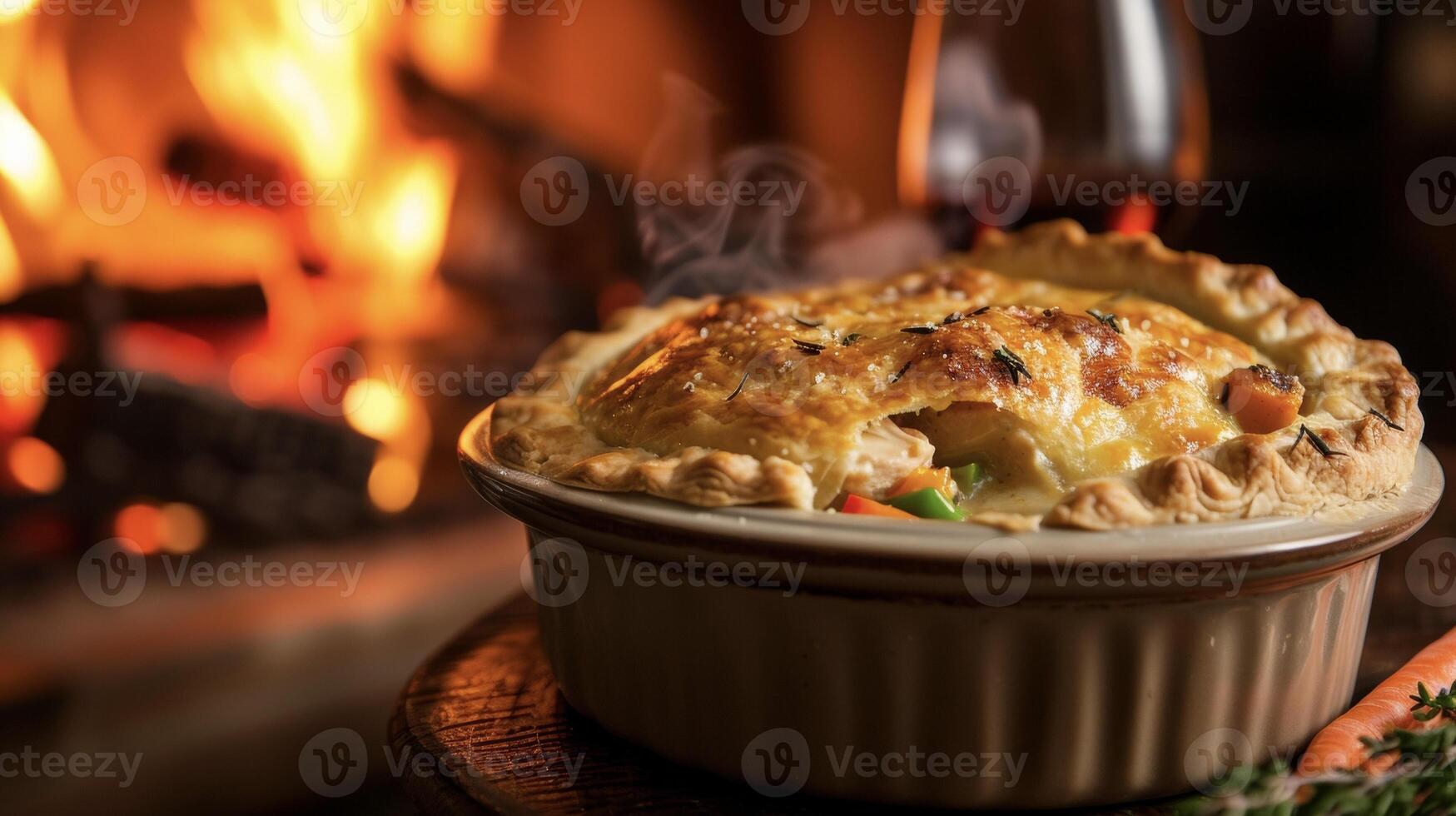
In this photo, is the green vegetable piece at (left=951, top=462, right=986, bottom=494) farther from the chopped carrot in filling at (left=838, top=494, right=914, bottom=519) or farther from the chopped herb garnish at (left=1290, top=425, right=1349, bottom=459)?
the chopped herb garnish at (left=1290, top=425, right=1349, bottom=459)

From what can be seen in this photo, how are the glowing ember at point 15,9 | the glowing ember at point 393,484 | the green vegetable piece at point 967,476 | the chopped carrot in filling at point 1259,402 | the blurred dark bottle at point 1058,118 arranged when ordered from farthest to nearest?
the glowing ember at point 393,484 < the glowing ember at point 15,9 < the blurred dark bottle at point 1058,118 < the chopped carrot in filling at point 1259,402 < the green vegetable piece at point 967,476

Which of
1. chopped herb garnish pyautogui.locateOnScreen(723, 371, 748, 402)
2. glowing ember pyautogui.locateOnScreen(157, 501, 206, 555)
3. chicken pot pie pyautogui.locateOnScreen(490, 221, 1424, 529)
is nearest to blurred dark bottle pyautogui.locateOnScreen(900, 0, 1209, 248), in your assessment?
chicken pot pie pyautogui.locateOnScreen(490, 221, 1424, 529)

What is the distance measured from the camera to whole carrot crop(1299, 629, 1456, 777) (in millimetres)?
1337

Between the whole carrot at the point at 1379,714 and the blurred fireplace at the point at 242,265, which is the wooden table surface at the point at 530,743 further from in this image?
the blurred fireplace at the point at 242,265

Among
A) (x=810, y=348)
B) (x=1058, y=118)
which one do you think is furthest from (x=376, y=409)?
(x=810, y=348)

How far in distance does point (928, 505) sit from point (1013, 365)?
0.82 feet

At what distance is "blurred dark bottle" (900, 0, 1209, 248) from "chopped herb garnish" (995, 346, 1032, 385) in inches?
33.2

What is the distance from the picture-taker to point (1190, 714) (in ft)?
4.21

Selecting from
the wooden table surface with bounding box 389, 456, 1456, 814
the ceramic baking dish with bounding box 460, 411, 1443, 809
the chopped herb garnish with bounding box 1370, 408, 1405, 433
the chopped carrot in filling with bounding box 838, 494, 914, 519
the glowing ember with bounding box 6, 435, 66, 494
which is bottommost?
the glowing ember with bounding box 6, 435, 66, 494

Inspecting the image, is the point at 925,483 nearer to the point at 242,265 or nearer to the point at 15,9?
the point at 242,265

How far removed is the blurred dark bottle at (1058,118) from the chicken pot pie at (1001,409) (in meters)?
0.44

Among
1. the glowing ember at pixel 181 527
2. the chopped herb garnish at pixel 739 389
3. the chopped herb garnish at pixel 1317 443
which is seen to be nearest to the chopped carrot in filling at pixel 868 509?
the chopped herb garnish at pixel 739 389

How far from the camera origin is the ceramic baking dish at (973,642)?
3.85ft

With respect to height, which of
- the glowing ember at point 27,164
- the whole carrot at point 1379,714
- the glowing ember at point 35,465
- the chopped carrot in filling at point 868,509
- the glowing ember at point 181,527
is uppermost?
the glowing ember at point 27,164
